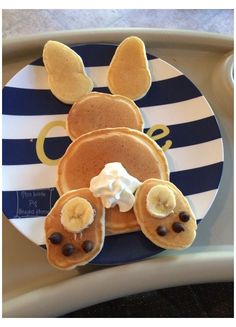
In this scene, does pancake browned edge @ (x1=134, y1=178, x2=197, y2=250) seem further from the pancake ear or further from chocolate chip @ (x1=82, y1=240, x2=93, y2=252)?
the pancake ear

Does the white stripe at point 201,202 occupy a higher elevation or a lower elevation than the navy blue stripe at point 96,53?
lower

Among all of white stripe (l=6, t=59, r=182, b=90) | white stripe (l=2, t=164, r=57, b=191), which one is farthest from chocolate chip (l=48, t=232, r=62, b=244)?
white stripe (l=6, t=59, r=182, b=90)

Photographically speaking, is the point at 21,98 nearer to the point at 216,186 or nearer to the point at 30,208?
the point at 30,208

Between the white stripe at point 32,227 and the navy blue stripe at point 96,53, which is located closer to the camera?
the white stripe at point 32,227

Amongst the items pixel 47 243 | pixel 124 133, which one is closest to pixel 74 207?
pixel 47 243

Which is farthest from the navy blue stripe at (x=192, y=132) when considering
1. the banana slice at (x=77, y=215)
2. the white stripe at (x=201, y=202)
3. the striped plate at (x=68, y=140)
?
the banana slice at (x=77, y=215)

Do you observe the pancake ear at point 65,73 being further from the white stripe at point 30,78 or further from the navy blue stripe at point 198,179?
the navy blue stripe at point 198,179

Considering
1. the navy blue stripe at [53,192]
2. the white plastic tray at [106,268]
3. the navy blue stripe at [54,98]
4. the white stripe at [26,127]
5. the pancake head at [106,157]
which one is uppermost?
the navy blue stripe at [54,98]
